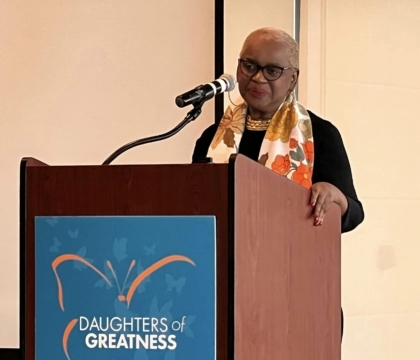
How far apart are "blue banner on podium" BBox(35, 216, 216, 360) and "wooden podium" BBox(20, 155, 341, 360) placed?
2 centimetres

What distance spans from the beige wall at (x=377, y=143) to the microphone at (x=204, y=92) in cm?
141

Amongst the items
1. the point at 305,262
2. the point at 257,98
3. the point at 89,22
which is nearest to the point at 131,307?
the point at 305,262

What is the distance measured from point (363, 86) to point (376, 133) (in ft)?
0.65

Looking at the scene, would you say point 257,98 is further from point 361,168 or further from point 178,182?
point 361,168

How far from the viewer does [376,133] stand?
300cm

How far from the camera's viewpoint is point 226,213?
1102 mm

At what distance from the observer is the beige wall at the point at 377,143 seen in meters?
2.94

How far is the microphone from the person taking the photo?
1.44 meters

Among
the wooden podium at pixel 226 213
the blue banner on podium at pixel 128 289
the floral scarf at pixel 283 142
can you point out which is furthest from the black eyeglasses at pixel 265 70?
the blue banner on podium at pixel 128 289

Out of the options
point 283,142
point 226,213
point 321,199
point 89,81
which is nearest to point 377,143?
point 89,81

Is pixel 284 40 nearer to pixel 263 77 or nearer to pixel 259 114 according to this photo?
pixel 263 77

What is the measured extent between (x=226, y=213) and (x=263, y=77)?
0.76 metres

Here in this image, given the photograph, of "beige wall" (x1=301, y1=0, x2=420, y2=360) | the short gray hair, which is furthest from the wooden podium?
"beige wall" (x1=301, y1=0, x2=420, y2=360)

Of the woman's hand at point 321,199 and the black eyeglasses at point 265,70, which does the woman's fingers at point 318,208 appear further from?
the black eyeglasses at point 265,70
